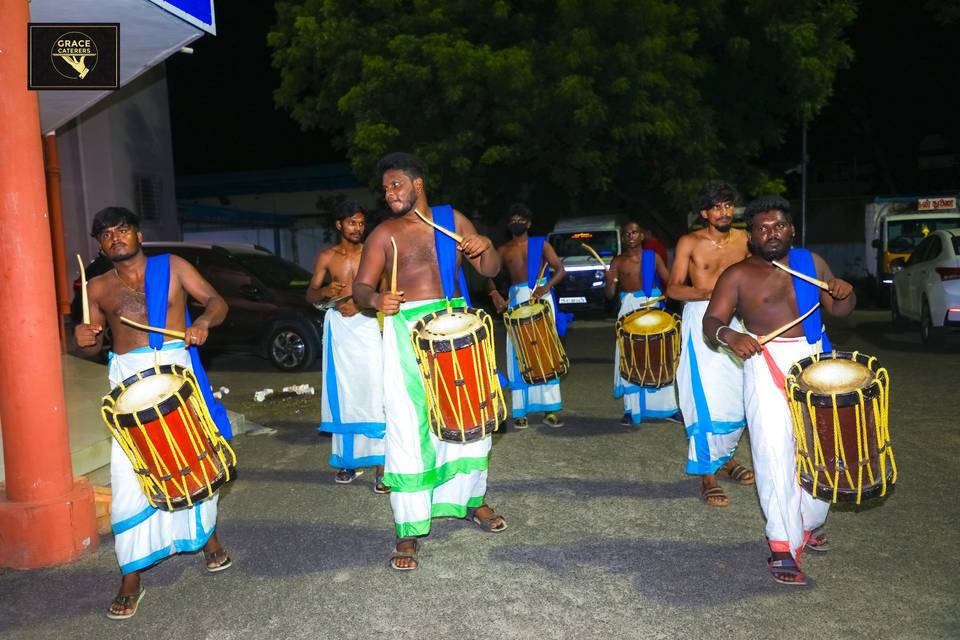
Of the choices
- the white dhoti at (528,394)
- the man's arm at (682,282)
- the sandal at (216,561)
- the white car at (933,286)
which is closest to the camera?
the sandal at (216,561)

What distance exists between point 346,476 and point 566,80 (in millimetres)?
12335

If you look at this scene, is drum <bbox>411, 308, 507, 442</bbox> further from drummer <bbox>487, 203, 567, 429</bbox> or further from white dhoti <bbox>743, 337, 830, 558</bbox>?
drummer <bbox>487, 203, 567, 429</bbox>

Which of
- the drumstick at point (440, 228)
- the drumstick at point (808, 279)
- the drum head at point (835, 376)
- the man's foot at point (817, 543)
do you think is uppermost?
the drumstick at point (440, 228)

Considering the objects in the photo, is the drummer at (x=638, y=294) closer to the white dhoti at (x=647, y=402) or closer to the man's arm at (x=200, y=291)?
the white dhoti at (x=647, y=402)

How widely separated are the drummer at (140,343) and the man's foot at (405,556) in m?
0.91

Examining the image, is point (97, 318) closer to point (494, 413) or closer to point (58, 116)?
point (494, 413)

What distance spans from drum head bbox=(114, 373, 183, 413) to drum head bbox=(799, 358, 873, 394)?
110 inches

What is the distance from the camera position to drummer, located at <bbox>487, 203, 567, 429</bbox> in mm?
8141

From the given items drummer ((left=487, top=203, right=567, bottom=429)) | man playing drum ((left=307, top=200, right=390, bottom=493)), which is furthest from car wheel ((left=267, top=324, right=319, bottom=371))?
man playing drum ((left=307, top=200, right=390, bottom=493))

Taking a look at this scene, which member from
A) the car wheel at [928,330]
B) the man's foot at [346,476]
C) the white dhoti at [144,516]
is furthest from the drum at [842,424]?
the car wheel at [928,330]

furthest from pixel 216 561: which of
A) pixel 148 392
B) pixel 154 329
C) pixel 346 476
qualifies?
pixel 346 476

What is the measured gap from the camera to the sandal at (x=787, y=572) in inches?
168

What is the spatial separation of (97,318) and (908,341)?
12.0 meters

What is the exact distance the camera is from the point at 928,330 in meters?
12.7
